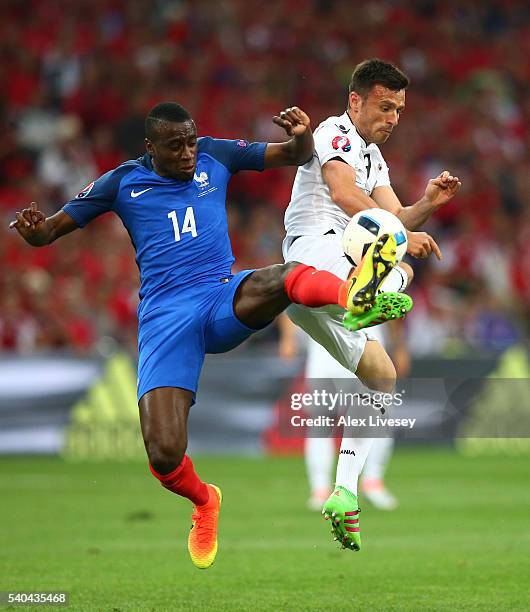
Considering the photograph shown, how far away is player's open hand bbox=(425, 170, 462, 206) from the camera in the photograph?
7156 millimetres

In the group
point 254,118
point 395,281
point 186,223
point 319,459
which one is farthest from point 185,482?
point 254,118

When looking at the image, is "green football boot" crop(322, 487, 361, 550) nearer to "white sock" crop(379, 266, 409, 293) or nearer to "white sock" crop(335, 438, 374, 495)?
"white sock" crop(335, 438, 374, 495)

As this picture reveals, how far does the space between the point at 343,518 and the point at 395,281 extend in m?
1.51

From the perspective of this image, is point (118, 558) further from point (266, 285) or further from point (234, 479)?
point (234, 479)

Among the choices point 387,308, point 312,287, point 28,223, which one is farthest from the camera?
point 28,223

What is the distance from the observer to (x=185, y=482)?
731 centimetres

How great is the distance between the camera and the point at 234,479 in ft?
45.9

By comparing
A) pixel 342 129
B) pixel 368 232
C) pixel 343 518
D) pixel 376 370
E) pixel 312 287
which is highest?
pixel 342 129

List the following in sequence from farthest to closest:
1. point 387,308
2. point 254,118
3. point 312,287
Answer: point 254,118 < point 312,287 < point 387,308

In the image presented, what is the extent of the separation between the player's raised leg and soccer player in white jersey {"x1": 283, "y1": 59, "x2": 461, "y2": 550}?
2.66 ft

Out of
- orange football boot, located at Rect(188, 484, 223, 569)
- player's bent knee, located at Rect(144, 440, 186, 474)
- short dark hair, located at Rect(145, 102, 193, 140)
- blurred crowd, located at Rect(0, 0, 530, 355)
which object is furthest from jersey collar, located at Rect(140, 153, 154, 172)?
blurred crowd, located at Rect(0, 0, 530, 355)

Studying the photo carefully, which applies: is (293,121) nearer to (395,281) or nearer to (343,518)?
(395,281)

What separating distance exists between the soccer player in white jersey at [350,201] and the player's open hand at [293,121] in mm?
334

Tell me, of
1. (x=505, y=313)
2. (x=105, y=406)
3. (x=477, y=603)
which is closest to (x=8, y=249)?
(x=105, y=406)
